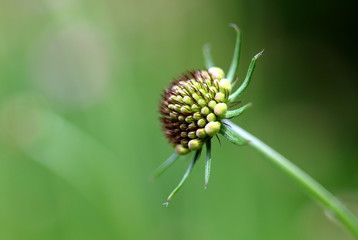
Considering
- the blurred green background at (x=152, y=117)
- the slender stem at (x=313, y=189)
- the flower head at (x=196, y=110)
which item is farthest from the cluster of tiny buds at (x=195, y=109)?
the blurred green background at (x=152, y=117)

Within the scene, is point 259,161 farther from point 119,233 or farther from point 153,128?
point 119,233

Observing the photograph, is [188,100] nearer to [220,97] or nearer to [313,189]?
[220,97]

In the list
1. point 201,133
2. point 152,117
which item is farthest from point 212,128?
point 152,117

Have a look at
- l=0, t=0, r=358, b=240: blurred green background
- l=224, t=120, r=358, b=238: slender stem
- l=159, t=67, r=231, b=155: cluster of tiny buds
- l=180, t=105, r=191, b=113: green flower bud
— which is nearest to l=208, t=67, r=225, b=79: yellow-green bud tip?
l=159, t=67, r=231, b=155: cluster of tiny buds

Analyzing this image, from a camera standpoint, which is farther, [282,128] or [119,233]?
[282,128]

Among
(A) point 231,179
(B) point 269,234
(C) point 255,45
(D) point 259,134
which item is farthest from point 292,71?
(B) point 269,234

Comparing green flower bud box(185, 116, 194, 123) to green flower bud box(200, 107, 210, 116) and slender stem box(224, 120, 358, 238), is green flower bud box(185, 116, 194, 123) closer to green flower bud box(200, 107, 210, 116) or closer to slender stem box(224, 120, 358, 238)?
green flower bud box(200, 107, 210, 116)

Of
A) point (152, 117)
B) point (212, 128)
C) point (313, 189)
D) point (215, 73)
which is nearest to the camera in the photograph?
point (313, 189)
